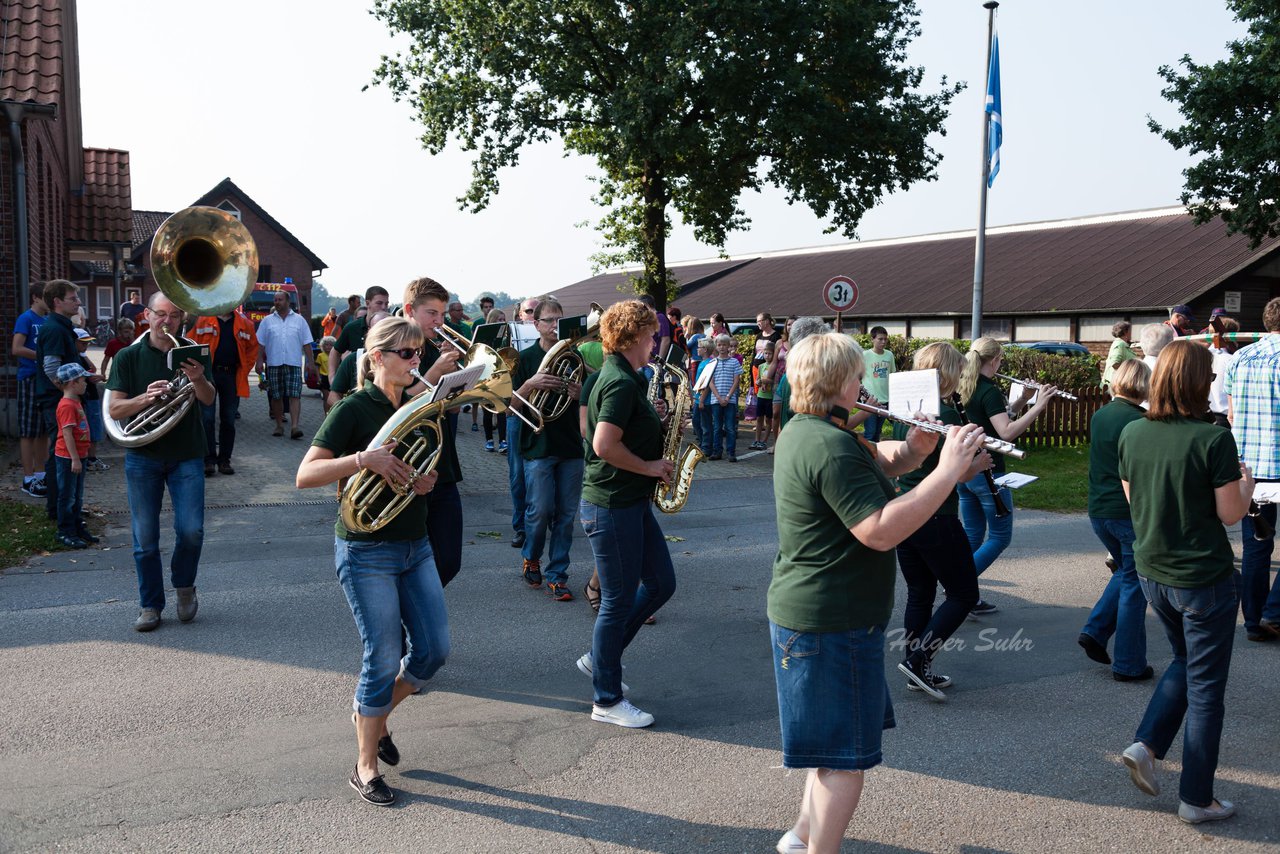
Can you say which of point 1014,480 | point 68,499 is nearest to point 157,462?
point 68,499

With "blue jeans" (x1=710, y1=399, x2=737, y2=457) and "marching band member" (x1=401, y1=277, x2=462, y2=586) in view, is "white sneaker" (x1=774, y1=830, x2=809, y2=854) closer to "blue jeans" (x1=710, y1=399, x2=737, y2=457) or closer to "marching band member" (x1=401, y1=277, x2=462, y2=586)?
"marching band member" (x1=401, y1=277, x2=462, y2=586)

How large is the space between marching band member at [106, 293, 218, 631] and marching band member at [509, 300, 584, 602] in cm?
209

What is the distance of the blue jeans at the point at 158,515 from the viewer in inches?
249

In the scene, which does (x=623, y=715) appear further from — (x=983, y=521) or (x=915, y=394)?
(x=983, y=521)

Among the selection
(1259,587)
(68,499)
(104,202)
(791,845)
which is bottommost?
(791,845)

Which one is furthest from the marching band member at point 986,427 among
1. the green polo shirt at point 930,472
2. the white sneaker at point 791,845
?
the white sneaker at point 791,845

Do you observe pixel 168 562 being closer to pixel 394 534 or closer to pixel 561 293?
pixel 394 534

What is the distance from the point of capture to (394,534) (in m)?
4.14

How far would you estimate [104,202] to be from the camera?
74.8 feet

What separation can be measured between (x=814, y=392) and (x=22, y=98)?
43.0 ft

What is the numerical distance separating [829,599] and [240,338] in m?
10.6

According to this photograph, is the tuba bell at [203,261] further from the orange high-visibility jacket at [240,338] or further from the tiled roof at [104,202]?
the tiled roof at [104,202]

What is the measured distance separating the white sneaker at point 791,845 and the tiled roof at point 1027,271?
26043mm

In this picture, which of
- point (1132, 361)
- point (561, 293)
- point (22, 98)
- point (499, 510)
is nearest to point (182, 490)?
point (499, 510)
